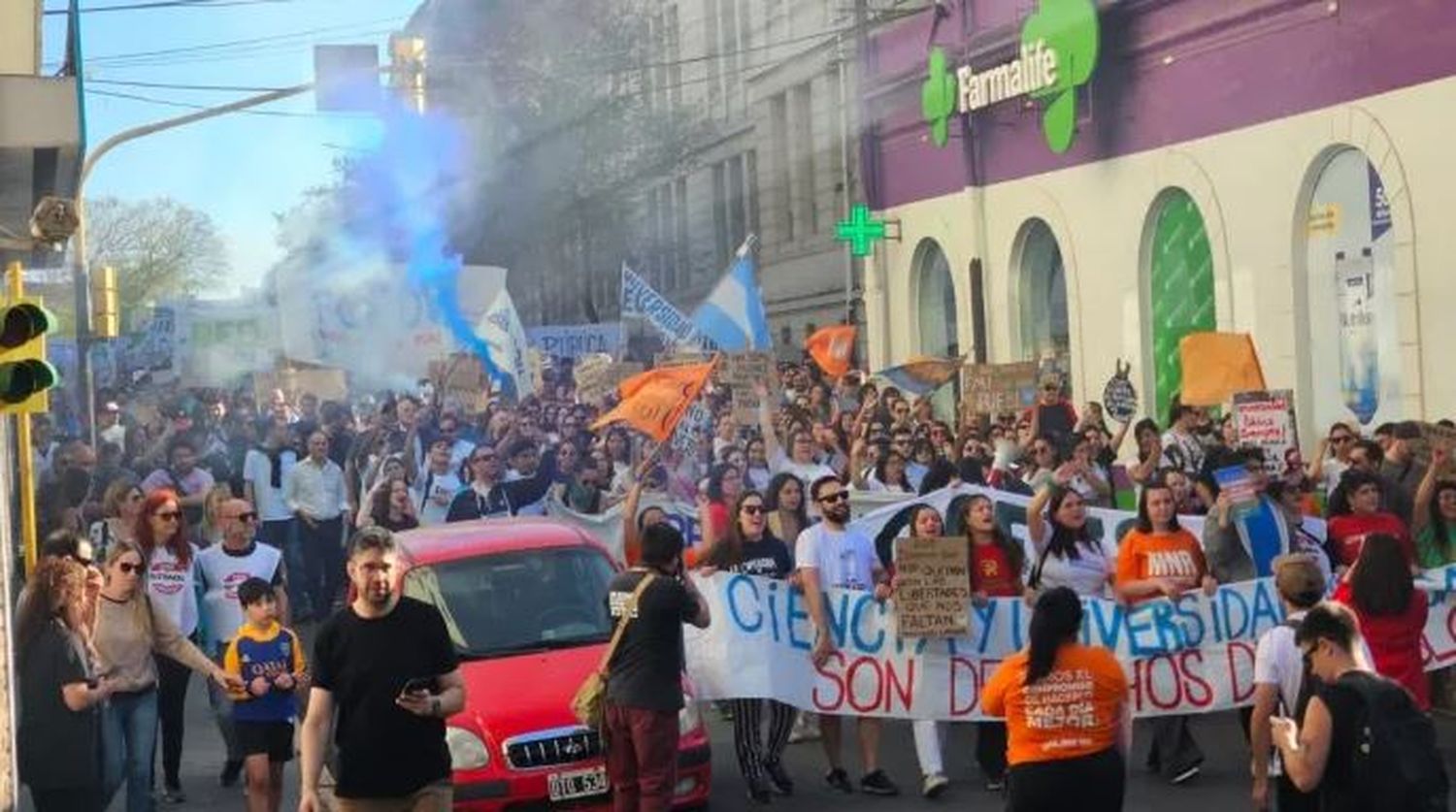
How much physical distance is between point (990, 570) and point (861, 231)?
73.4ft

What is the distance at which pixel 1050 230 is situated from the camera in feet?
97.2

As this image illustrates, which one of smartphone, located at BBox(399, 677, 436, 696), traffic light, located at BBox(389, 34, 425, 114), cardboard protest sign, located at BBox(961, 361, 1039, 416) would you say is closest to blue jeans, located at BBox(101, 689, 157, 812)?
smartphone, located at BBox(399, 677, 436, 696)

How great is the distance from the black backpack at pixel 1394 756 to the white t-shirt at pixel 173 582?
22.6 ft

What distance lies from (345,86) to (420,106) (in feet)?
3.01

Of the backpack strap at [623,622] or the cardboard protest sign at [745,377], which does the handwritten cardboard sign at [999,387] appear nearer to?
the cardboard protest sign at [745,377]

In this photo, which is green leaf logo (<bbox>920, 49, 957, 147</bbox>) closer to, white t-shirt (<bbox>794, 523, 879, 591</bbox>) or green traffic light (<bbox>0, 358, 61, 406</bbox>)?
white t-shirt (<bbox>794, 523, 879, 591</bbox>)

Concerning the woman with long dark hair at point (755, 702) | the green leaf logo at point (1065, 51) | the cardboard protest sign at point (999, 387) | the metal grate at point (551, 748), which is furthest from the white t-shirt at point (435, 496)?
the green leaf logo at point (1065, 51)

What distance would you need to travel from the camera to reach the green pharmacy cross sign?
3388 centimetres

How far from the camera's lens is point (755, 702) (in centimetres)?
1170

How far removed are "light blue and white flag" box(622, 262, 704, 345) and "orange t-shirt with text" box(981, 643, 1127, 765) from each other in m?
16.0

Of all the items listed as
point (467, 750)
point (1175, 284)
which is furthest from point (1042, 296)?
point (467, 750)

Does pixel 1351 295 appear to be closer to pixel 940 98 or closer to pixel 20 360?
pixel 940 98

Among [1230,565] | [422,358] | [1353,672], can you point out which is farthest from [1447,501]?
[422,358]

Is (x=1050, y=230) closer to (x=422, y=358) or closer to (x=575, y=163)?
(x=422, y=358)
